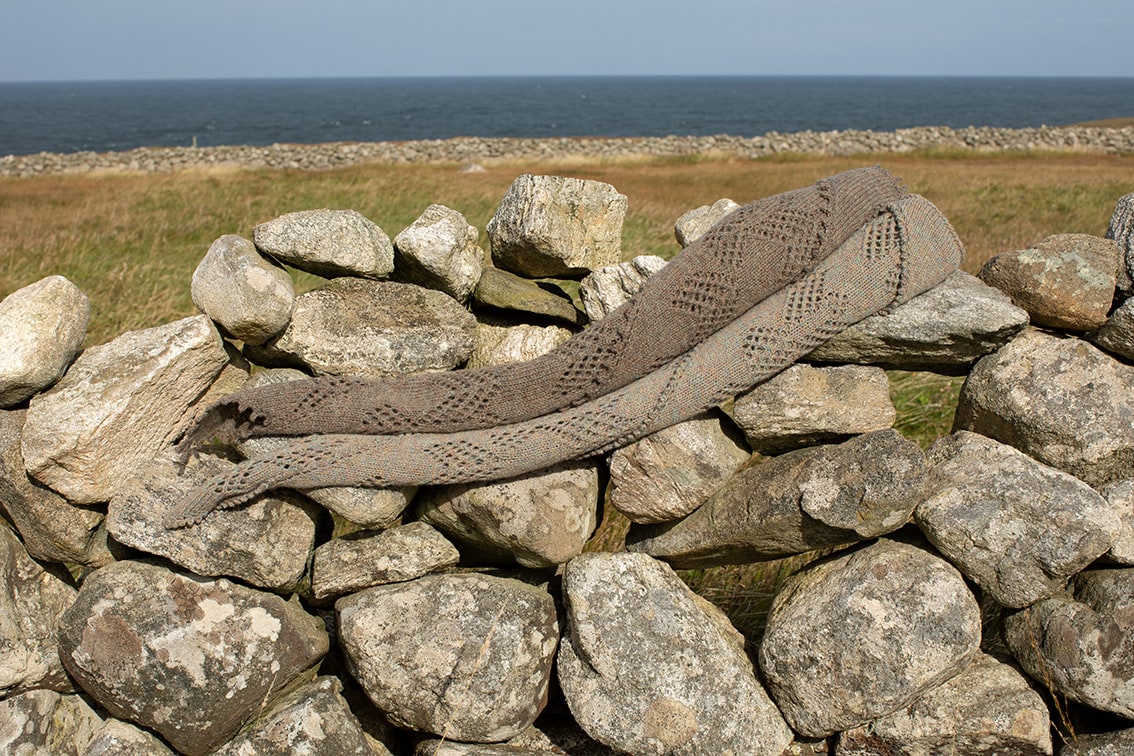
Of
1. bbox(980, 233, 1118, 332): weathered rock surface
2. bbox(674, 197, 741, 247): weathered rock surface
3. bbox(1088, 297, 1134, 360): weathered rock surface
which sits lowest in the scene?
bbox(1088, 297, 1134, 360): weathered rock surface

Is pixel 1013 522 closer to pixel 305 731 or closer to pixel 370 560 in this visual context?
pixel 370 560

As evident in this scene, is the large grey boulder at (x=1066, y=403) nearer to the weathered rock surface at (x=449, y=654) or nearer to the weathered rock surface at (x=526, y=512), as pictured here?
the weathered rock surface at (x=526, y=512)

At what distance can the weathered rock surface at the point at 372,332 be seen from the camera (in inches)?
129

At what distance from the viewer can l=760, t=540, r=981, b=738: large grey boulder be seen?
2.91 m

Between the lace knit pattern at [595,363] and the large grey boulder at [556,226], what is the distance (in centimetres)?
54

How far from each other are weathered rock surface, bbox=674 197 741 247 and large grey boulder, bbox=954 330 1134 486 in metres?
1.23

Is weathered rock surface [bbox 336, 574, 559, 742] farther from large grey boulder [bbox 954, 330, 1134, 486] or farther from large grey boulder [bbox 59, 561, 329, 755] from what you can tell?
large grey boulder [bbox 954, 330, 1134, 486]

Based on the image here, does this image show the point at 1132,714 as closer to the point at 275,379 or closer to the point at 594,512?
the point at 594,512

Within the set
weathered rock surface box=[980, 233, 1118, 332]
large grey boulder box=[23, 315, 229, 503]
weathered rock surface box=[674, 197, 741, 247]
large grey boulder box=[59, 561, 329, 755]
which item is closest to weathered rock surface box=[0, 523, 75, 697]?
large grey boulder box=[59, 561, 329, 755]

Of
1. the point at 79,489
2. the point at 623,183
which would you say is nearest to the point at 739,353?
the point at 79,489

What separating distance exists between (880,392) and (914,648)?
0.91 m

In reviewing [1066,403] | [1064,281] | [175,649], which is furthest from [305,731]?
[1064,281]

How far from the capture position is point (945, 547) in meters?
3.01

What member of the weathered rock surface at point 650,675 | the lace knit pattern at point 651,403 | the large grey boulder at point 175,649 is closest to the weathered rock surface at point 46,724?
the large grey boulder at point 175,649
